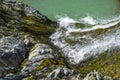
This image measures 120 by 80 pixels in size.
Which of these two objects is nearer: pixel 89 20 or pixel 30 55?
pixel 30 55

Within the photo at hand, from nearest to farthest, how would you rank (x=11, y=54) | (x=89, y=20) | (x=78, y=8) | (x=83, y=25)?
(x=11, y=54)
(x=83, y=25)
(x=89, y=20)
(x=78, y=8)

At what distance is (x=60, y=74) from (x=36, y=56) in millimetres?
2797

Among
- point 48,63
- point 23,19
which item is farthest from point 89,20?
point 48,63

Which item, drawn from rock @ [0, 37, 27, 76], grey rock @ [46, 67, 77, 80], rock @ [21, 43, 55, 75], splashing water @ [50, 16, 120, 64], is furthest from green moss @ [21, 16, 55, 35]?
grey rock @ [46, 67, 77, 80]

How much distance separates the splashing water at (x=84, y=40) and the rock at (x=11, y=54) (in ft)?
12.3

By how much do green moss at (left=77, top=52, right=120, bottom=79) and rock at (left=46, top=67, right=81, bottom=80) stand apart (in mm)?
1321

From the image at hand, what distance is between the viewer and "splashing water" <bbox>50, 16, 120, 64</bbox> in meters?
21.7

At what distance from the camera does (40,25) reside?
2719cm

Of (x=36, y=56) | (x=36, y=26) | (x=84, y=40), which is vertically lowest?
(x=36, y=56)

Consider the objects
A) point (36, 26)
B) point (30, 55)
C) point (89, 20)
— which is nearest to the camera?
point (30, 55)

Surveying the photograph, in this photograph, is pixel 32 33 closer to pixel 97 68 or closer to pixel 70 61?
pixel 70 61

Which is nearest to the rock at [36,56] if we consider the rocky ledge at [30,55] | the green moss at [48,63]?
the rocky ledge at [30,55]

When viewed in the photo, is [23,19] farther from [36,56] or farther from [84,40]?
[36,56]

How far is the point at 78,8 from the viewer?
34750 mm
